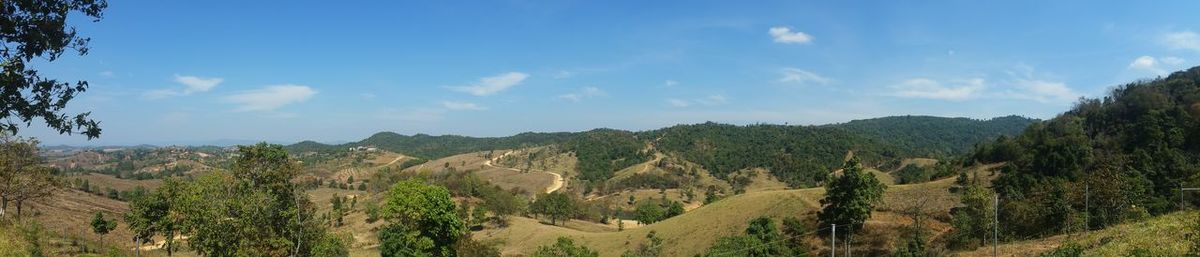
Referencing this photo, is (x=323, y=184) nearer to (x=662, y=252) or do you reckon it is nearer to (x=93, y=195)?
(x=93, y=195)

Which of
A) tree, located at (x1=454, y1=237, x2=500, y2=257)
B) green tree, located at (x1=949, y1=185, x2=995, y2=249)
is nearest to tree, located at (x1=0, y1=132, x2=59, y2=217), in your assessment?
tree, located at (x1=454, y1=237, x2=500, y2=257)

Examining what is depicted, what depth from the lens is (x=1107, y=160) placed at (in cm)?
7281

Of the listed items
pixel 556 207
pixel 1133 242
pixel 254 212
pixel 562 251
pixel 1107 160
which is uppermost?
pixel 1107 160

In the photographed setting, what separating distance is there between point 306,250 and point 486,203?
76.7m

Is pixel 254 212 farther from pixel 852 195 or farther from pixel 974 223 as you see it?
pixel 974 223

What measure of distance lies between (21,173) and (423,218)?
21.1m

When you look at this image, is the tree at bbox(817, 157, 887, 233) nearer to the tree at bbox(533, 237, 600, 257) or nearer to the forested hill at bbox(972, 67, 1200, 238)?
the forested hill at bbox(972, 67, 1200, 238)

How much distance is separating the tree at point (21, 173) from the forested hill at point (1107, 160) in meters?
58.3

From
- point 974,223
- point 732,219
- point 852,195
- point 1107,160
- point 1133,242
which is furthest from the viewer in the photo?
point 1107,160

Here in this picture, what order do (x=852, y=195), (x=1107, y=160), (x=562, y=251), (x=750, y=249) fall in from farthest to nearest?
(x=1107, y=160) → (x=852, y=195) → (x=562, y=251) → (x=750, y=249)

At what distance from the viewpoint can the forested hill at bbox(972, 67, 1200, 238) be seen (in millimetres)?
43000

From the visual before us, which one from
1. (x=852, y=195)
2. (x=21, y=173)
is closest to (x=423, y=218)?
(x=21, y=173)

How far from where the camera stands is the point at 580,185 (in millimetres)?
178375

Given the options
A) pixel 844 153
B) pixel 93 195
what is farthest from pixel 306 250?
pixel 844 153
